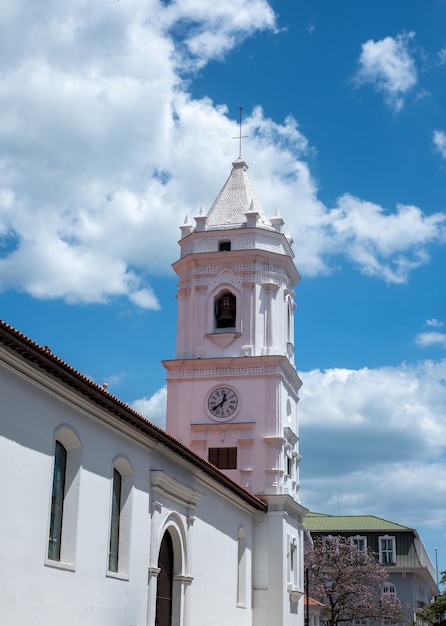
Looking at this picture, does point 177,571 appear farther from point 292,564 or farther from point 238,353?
point 238,353

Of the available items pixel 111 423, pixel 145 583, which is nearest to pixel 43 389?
pixel 111 423

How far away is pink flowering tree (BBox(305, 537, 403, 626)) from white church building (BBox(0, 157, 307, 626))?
A: 20.7 m

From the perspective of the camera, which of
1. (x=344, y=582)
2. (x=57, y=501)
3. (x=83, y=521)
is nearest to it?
(x=57, y=501)

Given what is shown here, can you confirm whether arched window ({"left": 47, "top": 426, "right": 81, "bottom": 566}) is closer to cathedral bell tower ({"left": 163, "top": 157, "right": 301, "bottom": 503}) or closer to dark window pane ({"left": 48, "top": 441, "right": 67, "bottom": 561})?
dark window pane ({"left": 48, "top": 441, "right": 67, "bottom": 561})

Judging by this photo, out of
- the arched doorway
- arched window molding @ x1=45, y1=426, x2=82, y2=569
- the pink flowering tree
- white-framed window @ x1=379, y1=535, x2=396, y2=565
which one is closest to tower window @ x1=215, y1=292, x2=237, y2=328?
the arched doorway

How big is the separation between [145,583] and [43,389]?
7359mm

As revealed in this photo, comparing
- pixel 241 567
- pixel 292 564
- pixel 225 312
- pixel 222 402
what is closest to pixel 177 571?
pixel 241 567

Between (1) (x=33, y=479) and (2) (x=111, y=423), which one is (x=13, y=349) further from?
(2) (x=111, y=423)

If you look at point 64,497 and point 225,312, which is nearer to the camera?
point 64,497

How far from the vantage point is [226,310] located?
40.7 metres

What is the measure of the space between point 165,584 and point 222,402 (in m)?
15.2

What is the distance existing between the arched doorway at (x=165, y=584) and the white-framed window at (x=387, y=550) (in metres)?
53.4

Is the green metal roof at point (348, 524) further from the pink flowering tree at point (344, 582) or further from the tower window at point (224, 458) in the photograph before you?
the tower window at point (224, 458)

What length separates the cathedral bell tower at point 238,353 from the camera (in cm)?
3909
